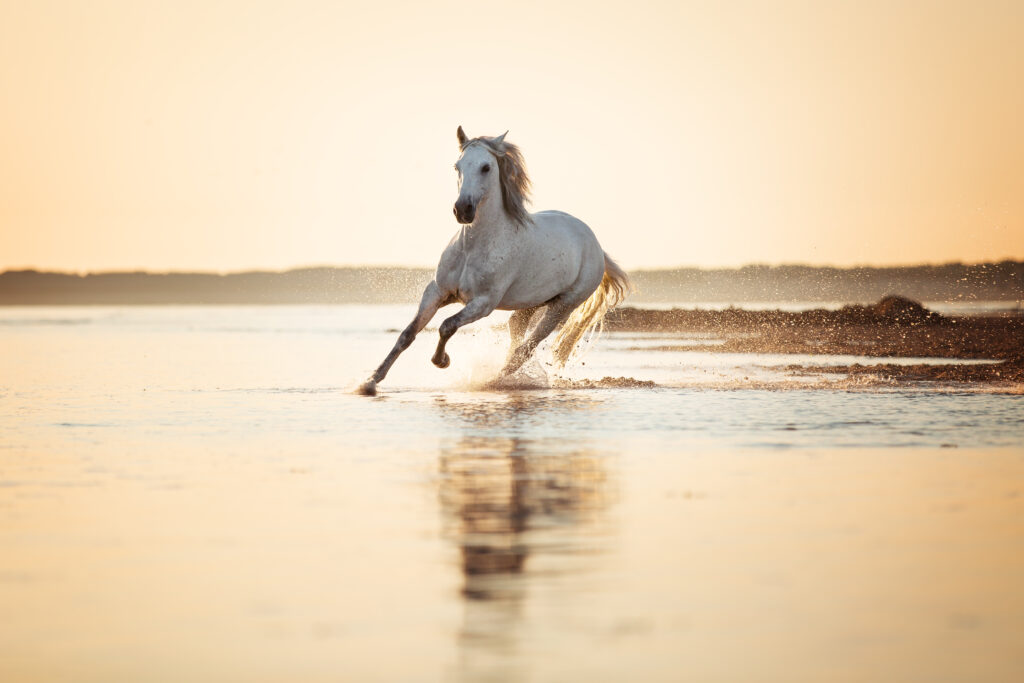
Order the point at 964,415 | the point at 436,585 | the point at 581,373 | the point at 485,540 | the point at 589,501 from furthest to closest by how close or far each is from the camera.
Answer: the point at 581,373
the point at 964,415
the point at 589,501
the point at 485,540
the point at 436,585

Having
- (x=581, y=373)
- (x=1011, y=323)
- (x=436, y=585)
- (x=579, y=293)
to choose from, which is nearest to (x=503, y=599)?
(x=436, y=585)

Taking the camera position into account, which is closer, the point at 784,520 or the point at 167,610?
the point at 167,610

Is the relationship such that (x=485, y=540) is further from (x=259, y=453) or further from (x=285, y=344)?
(x=285, y=344)

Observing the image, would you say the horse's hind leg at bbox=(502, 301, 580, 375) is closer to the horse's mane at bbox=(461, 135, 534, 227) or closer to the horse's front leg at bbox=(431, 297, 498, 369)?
the horse's front leg at bbox=(431, 297, 498, 369)

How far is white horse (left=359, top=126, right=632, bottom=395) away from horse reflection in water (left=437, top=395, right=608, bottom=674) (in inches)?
129

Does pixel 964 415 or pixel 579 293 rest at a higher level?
pixel 579 293

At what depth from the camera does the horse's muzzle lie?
34.5ft

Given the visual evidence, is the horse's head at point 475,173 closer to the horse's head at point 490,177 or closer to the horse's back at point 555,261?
the horse's head at point 490,177

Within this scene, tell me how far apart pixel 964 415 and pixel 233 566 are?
6.40 metres

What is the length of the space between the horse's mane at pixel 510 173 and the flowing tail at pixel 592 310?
2.55 metres

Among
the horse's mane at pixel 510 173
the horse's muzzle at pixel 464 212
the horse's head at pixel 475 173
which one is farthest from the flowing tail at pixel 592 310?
the horse's muzzle at pixel 464 212

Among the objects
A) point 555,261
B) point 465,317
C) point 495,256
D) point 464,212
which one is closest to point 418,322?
point 465,317

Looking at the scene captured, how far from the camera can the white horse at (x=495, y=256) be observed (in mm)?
11188

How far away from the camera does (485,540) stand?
4480 millimetres
